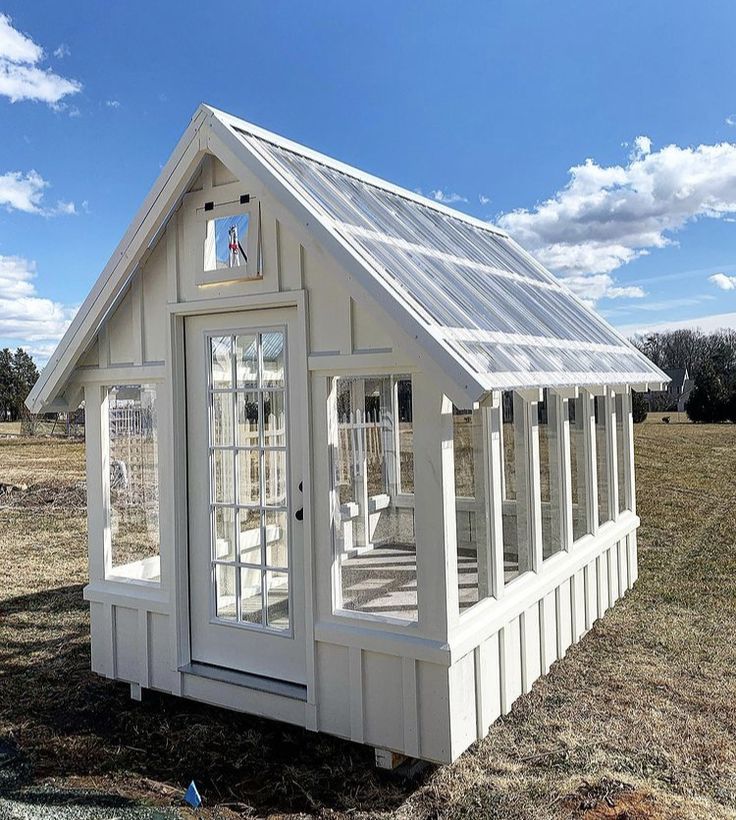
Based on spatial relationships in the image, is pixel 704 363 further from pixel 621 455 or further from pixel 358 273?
pixel 358 273

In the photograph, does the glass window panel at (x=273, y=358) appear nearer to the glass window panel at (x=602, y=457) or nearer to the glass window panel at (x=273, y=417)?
the glass window panel at (x=273, y=417)

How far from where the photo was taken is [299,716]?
4.05 m

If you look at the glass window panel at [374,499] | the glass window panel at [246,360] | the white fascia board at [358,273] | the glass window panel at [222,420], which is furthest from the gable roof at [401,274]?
the glass window panel at [222,420]

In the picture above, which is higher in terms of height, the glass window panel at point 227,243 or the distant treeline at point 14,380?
the distant treeline at point 14,380

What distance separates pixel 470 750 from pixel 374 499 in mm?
1549

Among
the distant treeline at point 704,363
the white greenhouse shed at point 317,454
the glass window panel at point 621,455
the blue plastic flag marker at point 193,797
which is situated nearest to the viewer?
the blue plastic flag marker at point 193,797

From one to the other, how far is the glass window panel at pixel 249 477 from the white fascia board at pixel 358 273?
1.35 metres

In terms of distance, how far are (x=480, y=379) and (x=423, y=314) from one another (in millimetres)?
501

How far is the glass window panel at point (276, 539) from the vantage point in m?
4.33

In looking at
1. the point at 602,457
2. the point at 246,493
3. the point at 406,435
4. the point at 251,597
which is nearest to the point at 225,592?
the point at 251,597

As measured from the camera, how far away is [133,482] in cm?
483

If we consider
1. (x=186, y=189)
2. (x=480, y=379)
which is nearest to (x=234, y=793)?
(x=480, y=379)

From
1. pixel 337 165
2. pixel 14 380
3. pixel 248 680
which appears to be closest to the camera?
pixel 248 680

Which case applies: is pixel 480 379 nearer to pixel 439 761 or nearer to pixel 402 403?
pixel 402 403
